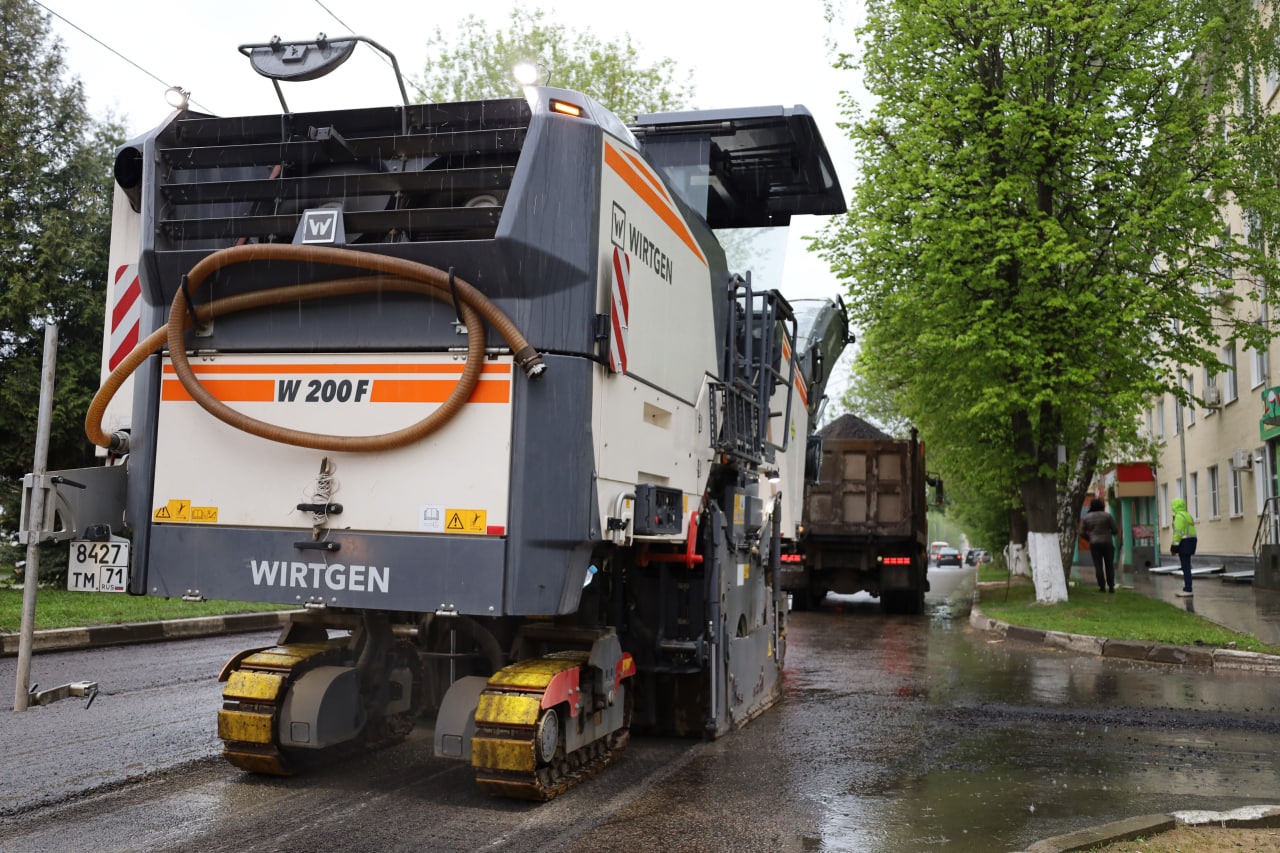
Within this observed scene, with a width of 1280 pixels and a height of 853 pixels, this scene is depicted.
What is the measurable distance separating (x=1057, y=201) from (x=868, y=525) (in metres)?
6.04

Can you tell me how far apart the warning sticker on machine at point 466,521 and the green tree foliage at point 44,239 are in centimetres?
1346

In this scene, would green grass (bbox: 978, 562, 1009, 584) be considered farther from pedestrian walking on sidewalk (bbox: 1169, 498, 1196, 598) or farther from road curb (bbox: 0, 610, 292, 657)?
road curb (bbox: 0, 610, 292, 657)

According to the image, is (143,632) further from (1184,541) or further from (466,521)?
(1184,541)

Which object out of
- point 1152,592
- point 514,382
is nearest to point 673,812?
point 514,382

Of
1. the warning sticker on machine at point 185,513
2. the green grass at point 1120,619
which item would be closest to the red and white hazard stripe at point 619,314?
the warning sticker on machine at point 185,513

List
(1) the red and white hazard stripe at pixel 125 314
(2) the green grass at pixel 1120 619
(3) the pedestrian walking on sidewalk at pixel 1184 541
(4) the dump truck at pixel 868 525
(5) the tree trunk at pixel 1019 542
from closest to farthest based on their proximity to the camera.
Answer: (1) the red and white hazard stripe at pixel 125 314
(2) the green grass at pixel 1120 619
(3) the pedestrian walking on sidewalk at pixel 1184 541
(4) the dump truck at pixel 868 525
(5) the tree trunk at pixel 1019 542

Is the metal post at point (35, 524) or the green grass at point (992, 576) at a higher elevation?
the metal post at point (35, 524)

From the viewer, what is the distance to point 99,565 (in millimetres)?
5266

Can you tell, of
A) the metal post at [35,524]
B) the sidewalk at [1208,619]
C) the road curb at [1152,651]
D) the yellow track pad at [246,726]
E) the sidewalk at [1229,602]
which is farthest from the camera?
the sidewalk at [1229,602]

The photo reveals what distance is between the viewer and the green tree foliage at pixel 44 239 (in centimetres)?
1695

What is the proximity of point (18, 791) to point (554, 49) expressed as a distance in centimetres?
3130

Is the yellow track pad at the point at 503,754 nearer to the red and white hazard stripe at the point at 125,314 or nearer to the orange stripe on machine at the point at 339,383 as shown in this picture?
the orange stripe on machine at the point at 339,383

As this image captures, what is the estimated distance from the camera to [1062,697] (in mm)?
9508

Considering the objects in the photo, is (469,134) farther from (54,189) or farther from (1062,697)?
(54,189)
